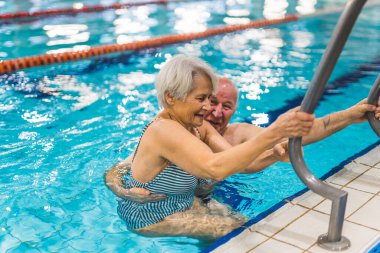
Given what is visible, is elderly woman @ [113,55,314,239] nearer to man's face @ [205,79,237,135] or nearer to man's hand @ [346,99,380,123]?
man's face @ [205,79,237,135]

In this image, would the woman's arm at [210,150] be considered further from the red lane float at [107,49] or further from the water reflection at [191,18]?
the water reflection at [191,18]

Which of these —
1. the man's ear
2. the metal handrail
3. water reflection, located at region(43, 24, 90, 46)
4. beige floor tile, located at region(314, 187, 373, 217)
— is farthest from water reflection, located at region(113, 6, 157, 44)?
beige floor tile, located at region(314, 187, 373, 217)

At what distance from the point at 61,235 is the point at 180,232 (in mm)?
949

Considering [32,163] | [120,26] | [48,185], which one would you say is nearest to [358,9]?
[48,185]

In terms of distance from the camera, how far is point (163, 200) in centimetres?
281

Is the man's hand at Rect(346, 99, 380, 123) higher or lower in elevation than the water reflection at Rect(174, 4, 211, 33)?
higher

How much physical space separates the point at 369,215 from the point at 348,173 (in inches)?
21.4

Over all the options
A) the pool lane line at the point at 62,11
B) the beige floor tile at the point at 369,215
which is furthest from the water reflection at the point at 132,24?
the beige floor tile at the point at 369,215

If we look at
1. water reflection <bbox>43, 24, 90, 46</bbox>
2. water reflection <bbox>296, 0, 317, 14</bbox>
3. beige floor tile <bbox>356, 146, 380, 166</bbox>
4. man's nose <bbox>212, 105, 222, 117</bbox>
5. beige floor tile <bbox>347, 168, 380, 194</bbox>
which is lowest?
water reflection <bbox>296, 0, 317, 14</bbox>

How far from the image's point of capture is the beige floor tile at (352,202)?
2.39 metres

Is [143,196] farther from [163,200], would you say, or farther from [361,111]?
[361,111]

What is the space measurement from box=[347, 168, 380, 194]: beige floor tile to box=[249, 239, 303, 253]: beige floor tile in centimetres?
78

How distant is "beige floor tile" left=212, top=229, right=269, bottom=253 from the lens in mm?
2080

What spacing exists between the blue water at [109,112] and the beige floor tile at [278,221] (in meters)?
0.70
